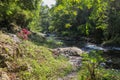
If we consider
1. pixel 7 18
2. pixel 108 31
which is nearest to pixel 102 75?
pixel 7 18

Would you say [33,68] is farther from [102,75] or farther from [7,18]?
[7,18]

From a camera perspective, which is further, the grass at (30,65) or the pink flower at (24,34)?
the pink flower at (24,34)

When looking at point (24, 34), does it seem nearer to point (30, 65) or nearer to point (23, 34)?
point (23, 34)

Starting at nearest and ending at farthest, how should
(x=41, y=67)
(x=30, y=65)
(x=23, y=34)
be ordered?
(x=30, y=65) < (x=41, y=67) < (x=23, y=34)

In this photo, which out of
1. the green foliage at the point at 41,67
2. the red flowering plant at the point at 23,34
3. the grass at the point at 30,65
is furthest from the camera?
the red flowering plant at the point at 23,34

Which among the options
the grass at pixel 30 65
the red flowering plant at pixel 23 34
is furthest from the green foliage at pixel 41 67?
the red flowering plant at pixel 23 34

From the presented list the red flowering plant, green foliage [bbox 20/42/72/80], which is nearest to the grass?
green foliage [bbox 20/42/72/80]

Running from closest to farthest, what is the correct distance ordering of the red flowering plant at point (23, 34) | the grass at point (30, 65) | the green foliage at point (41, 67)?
1. the grass at point (30, 65)
2. the green foliage at point (41, 67)
3. the red flowering plant at point (23, 34)

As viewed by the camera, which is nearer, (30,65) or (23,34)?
(30,65)

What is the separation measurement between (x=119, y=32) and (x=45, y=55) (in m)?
27.2

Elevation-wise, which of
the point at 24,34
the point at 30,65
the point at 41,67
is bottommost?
the point at 41,67

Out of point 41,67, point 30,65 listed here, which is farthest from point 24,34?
point 30,65

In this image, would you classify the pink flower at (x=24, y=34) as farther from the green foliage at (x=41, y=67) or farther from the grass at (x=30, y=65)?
the grass at (x=30, y=65)

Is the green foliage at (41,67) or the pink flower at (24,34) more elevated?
the pink flower at (24,34)
